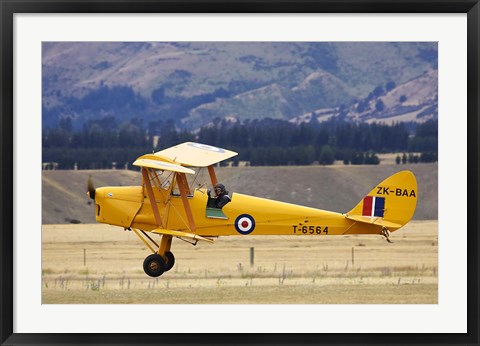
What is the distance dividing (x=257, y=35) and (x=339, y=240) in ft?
122

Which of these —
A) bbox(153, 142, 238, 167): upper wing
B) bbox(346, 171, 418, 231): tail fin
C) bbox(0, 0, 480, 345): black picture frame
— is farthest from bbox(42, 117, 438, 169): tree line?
bbox(0, 0, 480, 345): black picture frame

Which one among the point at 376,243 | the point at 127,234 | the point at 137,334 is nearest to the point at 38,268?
the point at 137,334

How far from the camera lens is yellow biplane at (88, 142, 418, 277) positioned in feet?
84.1

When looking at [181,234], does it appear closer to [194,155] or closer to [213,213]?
[213,213]

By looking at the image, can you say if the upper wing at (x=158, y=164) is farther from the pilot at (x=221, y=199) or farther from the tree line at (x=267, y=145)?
the tree line at (x=267, y=145)

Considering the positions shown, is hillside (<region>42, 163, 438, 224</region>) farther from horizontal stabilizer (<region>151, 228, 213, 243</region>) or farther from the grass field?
horizontal stabilizer (<region>151, 228, 213, 243</region>)

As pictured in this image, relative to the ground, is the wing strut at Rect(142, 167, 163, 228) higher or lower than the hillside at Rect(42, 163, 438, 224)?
higher

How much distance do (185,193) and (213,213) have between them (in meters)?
0.85

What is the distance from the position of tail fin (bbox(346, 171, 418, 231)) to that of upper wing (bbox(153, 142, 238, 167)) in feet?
11.4

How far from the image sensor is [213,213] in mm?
25734

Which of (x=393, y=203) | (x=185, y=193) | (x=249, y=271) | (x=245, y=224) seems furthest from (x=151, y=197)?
(x=249, y=271)

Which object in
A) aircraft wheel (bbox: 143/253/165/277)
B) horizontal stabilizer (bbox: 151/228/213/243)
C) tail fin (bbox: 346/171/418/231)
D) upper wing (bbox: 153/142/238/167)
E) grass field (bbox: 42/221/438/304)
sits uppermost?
upper wing (bbox: 153/142/238/167)

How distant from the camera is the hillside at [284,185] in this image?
3292 inches

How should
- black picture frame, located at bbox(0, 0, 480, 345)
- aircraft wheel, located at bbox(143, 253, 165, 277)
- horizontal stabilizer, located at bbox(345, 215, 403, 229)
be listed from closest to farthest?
black picture frame, located at bbox(0, 0, 480, 345)
horizontal stabilizer, located at bbox(345, 215, 403, 229)
aircraft wheel, located at bbox(143, 253, 165, 277)
